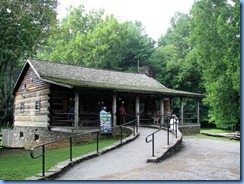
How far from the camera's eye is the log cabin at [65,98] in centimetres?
1853

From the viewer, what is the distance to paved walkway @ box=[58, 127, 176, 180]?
8188mm

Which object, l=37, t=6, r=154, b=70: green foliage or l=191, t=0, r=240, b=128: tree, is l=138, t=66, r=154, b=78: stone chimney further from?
l=191, t=0, r=240, b=128: tree

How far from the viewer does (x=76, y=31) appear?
35.1 metres

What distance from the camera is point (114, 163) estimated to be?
952 cm

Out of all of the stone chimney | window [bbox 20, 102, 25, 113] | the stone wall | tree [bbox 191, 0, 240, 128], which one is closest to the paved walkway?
tree [bbox 191, 0, 240, 128]

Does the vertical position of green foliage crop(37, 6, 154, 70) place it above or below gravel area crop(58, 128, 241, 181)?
above

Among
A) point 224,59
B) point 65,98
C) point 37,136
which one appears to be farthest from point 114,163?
point 37,136

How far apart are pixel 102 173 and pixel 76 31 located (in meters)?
28.8

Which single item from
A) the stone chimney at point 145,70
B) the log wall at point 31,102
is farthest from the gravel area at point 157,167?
the stone chimney at point 145,70

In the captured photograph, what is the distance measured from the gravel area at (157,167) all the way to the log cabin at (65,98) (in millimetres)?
6752

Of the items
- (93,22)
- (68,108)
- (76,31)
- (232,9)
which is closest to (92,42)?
(93,22)

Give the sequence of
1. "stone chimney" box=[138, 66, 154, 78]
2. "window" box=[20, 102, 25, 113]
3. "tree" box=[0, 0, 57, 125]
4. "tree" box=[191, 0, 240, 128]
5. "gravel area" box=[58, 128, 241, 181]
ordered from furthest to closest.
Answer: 1. "stone chimney" box=[138, 66, 154, 78]
2. "window" box=[20, 102, 25, 113]
3. "tree" box=[0, 0, 57, 125]
4. "tree" box=[191, 0, 240, 128]
5. "gravel area" box=[58, 128, 241, 181]

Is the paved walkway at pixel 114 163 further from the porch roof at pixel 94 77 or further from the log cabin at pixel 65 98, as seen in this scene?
the porch roof at pixel 94 77

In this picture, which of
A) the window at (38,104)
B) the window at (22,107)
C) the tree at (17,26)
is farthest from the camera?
the window at (22,107)
